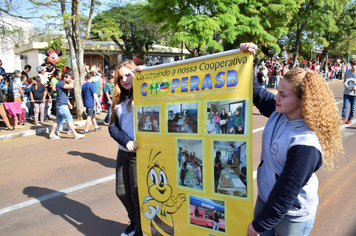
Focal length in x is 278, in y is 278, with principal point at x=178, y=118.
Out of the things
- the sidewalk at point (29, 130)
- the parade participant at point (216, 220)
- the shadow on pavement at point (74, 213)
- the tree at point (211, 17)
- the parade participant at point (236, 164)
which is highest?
the tree at point (211, 17)

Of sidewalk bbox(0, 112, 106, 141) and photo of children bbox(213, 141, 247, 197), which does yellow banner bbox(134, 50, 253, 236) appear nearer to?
photo of children bbox(213, 141, 247, 197)

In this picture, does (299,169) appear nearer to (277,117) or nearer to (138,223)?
(277,117)

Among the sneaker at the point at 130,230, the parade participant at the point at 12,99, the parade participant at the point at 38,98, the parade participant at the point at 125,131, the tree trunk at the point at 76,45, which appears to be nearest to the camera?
the parade participant at the point at 125,131

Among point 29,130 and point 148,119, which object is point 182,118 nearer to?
point 148,119

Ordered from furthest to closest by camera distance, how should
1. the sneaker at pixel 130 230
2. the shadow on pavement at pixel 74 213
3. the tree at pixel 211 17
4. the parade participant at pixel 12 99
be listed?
the tree at pixel 211 17
the parade participant at pixel 12 99
the shadow on pavement at pixel 74 213
the sneaker at pixel 130 230

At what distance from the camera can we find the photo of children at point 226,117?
1.82m

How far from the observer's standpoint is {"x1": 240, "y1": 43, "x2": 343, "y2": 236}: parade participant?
1.58 m

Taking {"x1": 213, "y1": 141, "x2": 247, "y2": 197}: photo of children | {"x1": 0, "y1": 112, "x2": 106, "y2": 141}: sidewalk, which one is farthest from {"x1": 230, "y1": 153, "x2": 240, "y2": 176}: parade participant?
{"x1": 0, "y1": 112, "x2": 106, "y2": 141}: sidewalk

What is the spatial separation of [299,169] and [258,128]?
7230mm

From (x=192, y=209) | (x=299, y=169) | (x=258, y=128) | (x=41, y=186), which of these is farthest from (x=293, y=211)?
(x=258, y=128)

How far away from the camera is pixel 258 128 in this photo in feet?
28.1

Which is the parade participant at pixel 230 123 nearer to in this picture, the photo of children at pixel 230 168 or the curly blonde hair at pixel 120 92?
the photo of children at pixel 230 168

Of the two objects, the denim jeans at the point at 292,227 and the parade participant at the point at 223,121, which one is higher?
the parade participant at the point at 223,121

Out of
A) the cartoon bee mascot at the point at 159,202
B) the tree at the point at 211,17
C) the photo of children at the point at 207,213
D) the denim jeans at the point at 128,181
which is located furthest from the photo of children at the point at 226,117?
the tree at the point at 211,17
